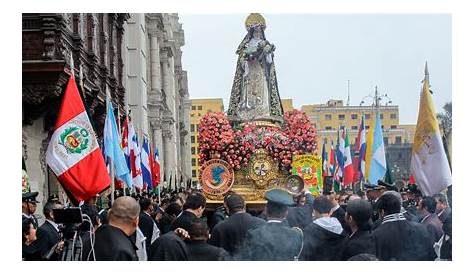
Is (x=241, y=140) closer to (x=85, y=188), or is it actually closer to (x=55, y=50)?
(x=55, y=50)

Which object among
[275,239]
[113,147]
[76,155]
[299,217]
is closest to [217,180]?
[113,147]

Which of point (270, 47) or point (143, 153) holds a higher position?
point (270, 47)

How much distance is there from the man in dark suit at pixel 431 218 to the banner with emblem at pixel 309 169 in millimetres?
8877

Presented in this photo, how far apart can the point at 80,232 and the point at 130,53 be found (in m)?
29.9

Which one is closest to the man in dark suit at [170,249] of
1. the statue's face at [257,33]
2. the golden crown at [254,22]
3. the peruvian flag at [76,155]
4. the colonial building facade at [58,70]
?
the peruvian flag at [76,155]

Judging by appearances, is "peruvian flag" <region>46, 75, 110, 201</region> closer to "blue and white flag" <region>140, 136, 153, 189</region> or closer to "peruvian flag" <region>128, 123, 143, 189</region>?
"peruvian flag" <region>128, 123, 143, 189</region>

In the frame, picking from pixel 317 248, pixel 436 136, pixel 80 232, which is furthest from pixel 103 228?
pixel 436 136

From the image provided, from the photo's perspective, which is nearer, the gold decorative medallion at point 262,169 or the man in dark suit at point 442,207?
the man in dark suit at point 442,207

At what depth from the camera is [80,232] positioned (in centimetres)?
738

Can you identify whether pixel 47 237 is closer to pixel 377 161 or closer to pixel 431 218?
pixel 431 218

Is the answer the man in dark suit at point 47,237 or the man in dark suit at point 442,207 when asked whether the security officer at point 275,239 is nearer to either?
the man in dark suit at point 47,237

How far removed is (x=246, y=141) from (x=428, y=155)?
9.95 metres

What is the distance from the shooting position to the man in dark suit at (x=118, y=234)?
6.12 m

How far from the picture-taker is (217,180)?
62.1 feet
